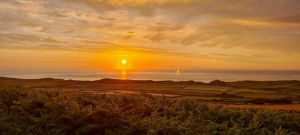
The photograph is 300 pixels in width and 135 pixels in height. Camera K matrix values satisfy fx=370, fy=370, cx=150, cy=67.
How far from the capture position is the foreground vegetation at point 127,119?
30.3ft

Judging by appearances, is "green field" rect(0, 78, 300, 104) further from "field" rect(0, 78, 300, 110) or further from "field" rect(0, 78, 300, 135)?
"field" rect(0, 78, 300, 135)

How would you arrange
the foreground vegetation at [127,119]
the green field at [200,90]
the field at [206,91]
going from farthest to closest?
the green field at [200,90] → the field at [206,91] → the foreground vegetation at [127,119]

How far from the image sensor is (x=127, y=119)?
386 inches

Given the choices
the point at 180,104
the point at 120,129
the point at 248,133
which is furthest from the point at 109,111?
the point at 248,133

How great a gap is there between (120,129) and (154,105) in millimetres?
2514

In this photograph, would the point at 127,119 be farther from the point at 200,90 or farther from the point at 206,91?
the point at 200,90

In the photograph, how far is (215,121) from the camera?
35.3ft

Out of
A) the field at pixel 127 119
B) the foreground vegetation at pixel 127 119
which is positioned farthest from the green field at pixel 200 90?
the foreground vegetation at pixel 127 119

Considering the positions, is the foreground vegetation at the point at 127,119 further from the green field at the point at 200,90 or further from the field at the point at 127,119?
the green field at the point at 200,90

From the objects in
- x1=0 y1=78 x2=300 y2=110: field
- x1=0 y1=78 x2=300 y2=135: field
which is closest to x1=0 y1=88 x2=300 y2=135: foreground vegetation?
x1=0 y1=78 x2=300 y2=135: field

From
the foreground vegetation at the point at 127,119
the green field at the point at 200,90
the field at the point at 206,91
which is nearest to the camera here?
the foreground vegetation at the point at 127,119

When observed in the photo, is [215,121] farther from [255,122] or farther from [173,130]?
[173,130]

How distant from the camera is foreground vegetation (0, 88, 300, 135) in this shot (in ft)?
30.3

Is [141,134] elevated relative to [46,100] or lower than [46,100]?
lower
